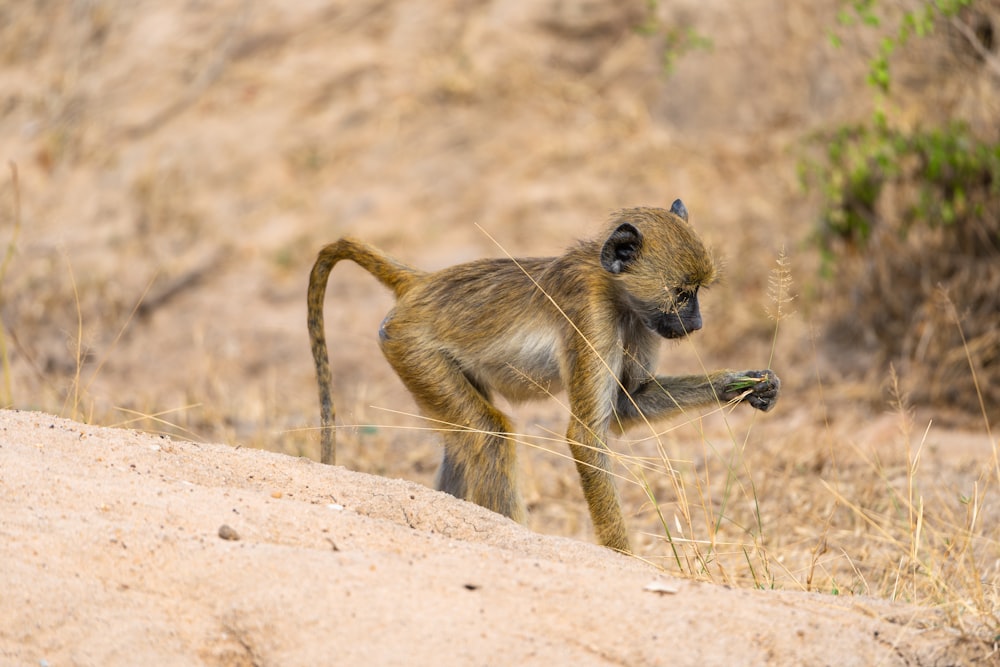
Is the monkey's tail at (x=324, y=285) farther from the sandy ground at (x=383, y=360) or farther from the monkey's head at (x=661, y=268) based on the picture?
the monkey's head at (x=661, y=268)

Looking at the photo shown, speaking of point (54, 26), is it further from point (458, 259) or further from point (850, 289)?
point (850, 289)

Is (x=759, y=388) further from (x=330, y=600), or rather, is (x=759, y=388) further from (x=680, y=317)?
(x=330, y=600)

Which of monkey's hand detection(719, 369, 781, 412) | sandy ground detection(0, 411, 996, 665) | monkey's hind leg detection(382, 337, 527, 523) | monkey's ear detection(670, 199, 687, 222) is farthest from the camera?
monkey's ear detection(670, 199, 687, 222)

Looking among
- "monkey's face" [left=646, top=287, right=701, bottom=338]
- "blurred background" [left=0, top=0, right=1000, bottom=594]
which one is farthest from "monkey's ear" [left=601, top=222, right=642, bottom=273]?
"blurred background" [left=0, top=0, right=1000, bottom=594]

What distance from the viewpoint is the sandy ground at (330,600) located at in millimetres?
3387

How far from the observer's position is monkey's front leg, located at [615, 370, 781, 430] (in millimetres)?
Result: 5453

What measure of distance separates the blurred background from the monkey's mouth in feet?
9.82

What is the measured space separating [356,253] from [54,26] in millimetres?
11395

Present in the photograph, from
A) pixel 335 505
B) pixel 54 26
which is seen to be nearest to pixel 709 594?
pixel 335 505

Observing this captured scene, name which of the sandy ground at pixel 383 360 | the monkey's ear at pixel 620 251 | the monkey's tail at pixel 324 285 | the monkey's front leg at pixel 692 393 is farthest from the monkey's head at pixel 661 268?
the monkey's tail at pixel 324 285

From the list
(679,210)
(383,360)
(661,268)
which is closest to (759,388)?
(661,268)

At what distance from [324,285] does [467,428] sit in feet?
3.61

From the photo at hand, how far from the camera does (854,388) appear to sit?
10.4 metres

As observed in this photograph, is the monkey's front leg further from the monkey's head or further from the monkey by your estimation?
the monkey's head
